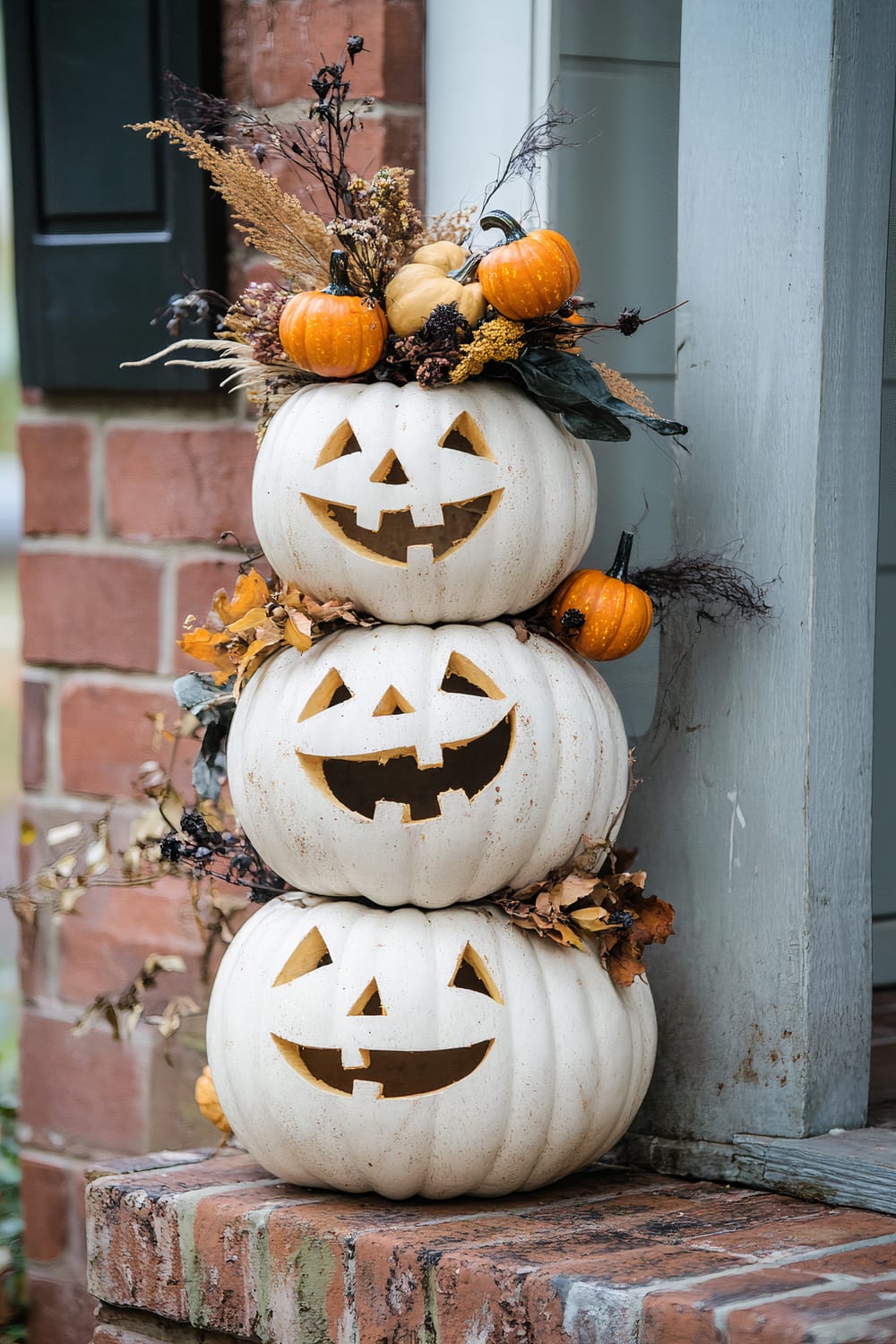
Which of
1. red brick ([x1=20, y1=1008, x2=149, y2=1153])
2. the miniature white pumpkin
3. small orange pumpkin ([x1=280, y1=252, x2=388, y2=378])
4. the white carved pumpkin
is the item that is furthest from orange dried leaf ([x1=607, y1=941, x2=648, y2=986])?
red brick ([x1=20, y1=1008, x2=149, y2=1153])

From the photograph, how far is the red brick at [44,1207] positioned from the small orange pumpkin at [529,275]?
1329 mm

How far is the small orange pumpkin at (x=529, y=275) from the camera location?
137 centimetres

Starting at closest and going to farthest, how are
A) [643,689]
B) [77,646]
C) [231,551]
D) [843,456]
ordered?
[843,456] → [643,689] → [231,551] → [77,646]

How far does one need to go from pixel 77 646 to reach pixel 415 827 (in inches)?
32.8

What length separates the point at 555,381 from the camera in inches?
56.0

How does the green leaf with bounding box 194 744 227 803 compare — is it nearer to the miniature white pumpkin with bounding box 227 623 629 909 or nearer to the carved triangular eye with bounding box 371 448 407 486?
the miniature white pumpkin with bounding box 227 623 629 909

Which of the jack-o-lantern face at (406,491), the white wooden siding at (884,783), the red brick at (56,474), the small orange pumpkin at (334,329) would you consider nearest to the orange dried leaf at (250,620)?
the jack-o-lantern face at (406,491)

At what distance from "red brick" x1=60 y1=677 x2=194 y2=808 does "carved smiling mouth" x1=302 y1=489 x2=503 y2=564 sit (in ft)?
2.04

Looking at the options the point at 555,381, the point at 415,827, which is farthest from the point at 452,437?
the point at 415,827

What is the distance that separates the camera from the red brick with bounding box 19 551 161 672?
6.51 ft

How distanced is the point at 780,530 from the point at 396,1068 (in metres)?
0.61

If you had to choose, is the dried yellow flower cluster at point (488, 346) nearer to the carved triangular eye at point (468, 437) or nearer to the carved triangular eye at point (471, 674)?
the carved triangular eye at point (468, 437)

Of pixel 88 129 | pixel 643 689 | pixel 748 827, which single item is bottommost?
pixel 748 827

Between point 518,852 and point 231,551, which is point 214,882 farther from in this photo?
point 518,852
